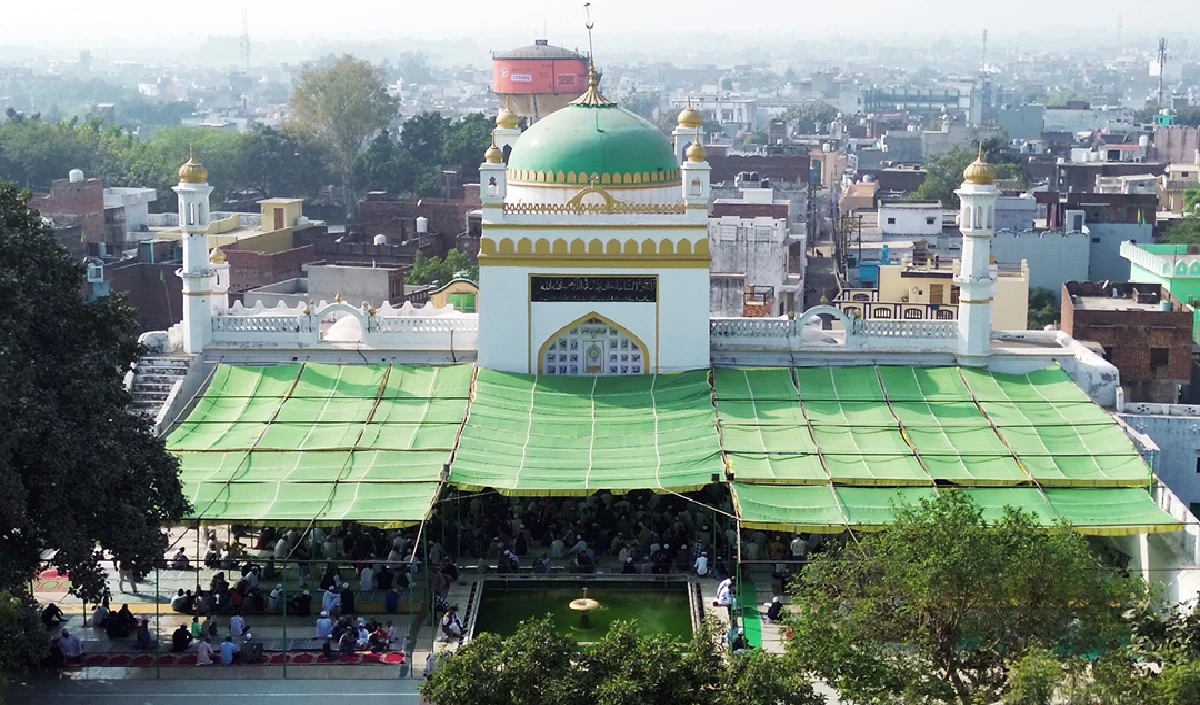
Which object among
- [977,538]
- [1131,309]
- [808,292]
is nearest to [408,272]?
[808,292]

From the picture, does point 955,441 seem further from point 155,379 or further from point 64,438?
point 155,379

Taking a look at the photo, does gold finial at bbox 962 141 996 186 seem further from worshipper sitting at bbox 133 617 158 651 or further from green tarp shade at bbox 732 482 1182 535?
worshipper sitting at bbox 133 617 158 651

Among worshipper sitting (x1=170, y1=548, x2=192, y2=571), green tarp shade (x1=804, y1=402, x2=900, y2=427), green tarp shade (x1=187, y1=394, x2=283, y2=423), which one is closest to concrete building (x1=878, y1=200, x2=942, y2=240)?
green tarp shade (x1=804, y1=402, x2=900, y2=427)

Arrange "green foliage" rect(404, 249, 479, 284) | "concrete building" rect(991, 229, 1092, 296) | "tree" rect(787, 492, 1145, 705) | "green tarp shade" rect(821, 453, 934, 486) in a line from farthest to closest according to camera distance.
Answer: "concrete building" rect(991, 229, 1092, 296) → "green foliage" rect(404, 249, 479, 284) → "green tarp shade" rect(821, 453, 934, 486) → "tree" rect(787, 492, 1145, 705)

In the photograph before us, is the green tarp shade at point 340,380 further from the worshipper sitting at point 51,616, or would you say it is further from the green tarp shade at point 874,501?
the green tarp shade at point 874,501

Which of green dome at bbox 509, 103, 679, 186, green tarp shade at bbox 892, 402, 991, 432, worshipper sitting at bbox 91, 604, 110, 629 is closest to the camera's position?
worshipper sitting at bbox 91, 604, 110, 629
